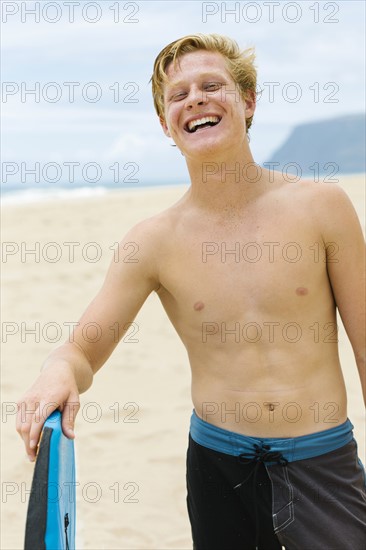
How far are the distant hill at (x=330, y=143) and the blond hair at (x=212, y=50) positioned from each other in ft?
323

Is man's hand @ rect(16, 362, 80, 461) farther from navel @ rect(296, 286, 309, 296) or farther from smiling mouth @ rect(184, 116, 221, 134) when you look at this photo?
smiling mouth @ rect(184, 116, 221, 134)

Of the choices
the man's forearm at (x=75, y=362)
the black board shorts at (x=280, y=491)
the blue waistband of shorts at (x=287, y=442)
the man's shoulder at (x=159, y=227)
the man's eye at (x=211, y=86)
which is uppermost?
the man's eye at (x=211, y=86)

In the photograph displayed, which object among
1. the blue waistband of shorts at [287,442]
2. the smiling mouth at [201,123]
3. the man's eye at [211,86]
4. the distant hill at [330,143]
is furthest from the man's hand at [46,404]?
the distant hill at [330,143]

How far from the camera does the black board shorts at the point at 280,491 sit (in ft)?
5.45

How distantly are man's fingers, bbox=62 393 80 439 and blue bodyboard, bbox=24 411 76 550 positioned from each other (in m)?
0.01

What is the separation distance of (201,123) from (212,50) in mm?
215

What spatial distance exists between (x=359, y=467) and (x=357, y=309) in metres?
0.38

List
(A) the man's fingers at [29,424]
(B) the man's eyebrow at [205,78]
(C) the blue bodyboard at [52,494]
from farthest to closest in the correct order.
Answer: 1. (B) the man's eyebrow at [205,78]
2. (A) the man's fingers at [29,424]
3. (C) the blue bodyboard at [52,494]

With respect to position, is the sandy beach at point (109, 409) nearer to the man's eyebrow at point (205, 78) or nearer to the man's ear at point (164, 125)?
the man's ear at point (164, 125)

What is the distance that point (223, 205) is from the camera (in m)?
1.85

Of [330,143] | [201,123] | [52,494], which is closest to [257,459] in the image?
[52,494]

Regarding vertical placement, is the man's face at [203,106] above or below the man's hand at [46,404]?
above

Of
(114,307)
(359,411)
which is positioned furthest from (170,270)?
(359,411)

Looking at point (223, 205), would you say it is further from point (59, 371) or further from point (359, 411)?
point (359, 411)
